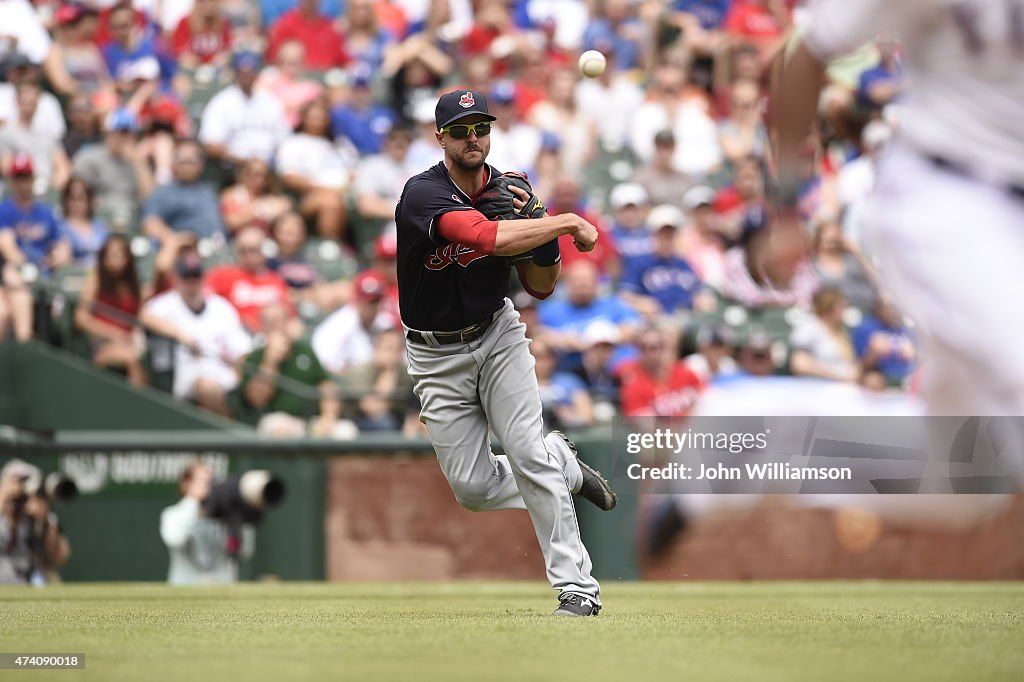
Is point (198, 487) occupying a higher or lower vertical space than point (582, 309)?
lower

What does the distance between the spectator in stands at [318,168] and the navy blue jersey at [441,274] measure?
21.2ft

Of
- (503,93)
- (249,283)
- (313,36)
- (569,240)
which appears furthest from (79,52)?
(569,240)

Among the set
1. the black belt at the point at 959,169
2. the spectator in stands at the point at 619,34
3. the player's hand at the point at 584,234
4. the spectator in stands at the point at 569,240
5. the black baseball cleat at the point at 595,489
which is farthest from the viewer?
the spectator in stands at the point at 619,34

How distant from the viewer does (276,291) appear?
1160cm

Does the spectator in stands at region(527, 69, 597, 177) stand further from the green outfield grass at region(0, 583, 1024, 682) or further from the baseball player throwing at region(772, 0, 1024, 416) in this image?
the baseball player throwing at region(772, 0, 1024, 416)

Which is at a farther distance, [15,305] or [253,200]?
[253,200]

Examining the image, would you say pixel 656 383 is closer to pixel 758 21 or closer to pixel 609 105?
pixel 609 105

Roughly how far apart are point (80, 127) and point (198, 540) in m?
4.45

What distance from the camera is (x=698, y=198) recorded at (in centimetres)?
1305

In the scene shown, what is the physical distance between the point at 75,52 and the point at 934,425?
1006 centimetres

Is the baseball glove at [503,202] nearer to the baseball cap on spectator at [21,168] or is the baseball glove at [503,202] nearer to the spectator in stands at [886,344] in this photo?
the spectator in stands at [886,344]

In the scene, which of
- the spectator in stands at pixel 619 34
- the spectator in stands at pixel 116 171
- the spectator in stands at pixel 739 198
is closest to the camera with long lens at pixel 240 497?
the spectator in stands at pixel 116 171

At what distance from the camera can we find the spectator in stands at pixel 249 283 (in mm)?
11484

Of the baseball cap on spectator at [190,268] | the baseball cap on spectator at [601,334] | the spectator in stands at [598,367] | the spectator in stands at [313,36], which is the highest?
the spectator in stands at [313,36]
